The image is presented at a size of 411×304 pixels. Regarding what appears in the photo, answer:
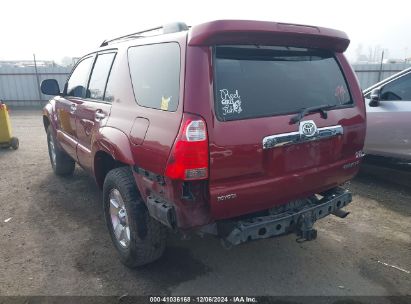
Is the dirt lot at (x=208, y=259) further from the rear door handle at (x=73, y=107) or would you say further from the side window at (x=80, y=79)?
the side window at (x=80, y=79)

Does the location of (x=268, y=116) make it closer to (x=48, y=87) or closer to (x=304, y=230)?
(x=304, y=230)

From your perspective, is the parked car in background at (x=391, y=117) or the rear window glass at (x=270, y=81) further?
the parked car in background at (x=391, y=117)

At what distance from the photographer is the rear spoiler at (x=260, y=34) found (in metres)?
2.13

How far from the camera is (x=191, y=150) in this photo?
6.91 ft

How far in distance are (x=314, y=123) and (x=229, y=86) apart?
747 mm

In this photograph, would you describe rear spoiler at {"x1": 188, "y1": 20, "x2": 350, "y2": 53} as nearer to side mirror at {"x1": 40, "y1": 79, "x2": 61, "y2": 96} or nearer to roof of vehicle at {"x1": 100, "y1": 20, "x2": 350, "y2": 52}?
roof of vehicle at {"x1": 100, "y1": 20, "x2": 350, "y2": 52}

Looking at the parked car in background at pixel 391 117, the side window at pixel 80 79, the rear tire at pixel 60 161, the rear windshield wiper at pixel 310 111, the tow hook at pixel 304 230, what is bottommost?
the rear tire at pixel 60 161

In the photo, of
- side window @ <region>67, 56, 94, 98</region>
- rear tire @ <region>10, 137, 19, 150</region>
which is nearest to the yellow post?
rear tire @ <region>10, 137, 19, 150</region>

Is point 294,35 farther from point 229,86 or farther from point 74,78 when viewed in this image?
point 74,78

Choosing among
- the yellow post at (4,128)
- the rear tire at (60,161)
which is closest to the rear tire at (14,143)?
the yellow post at (4,128)

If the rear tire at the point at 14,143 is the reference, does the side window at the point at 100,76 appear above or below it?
above

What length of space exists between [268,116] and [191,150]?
62cm

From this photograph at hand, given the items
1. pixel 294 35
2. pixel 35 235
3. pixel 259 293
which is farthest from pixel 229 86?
pixel 35 235

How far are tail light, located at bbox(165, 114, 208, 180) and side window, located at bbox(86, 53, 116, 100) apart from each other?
5.12 feet
